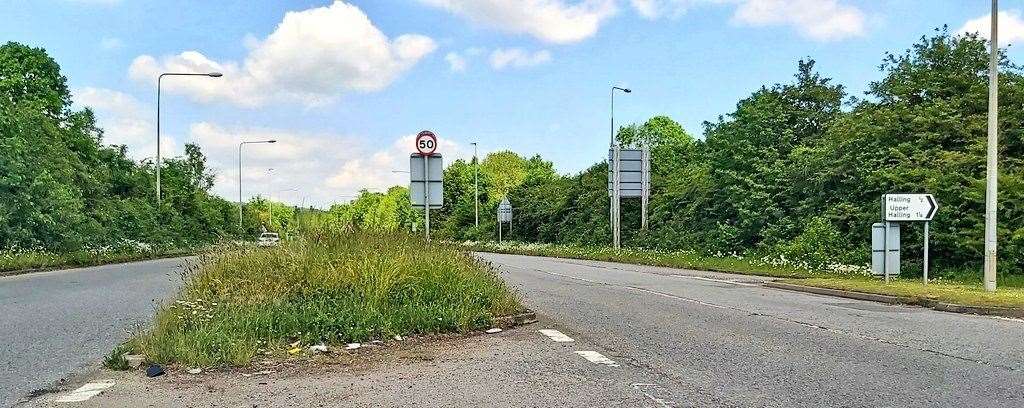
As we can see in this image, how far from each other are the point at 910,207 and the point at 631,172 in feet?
73.1

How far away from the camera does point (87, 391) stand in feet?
23.1

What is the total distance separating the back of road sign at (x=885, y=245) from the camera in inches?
882

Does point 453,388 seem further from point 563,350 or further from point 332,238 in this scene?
point 332,238

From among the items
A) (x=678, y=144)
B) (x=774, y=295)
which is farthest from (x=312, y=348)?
(x=678, y=144)

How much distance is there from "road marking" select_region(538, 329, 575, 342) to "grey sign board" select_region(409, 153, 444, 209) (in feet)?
13.2

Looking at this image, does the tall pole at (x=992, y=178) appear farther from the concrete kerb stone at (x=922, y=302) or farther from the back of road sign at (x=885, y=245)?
the back of road sign at (x=885, y=245)

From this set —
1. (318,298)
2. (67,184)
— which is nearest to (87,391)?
(318,298)

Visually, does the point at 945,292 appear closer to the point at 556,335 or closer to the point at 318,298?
the point at 556,335

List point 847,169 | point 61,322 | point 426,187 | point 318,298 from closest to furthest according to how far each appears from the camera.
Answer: point 318,298 < point 61,322 < point 426,187 < point 847,169

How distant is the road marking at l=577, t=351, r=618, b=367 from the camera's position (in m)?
8.38

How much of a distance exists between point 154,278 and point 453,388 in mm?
18421

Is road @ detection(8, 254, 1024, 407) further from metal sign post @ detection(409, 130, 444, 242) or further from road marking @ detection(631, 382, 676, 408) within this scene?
metal sign post @ detection(409, 130, 444, 242)

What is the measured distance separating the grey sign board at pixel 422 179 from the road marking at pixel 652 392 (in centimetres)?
734

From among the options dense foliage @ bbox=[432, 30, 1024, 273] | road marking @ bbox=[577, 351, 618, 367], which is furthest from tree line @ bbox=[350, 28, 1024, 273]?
road marking @ bbox=[577, 351, 618, 367]
